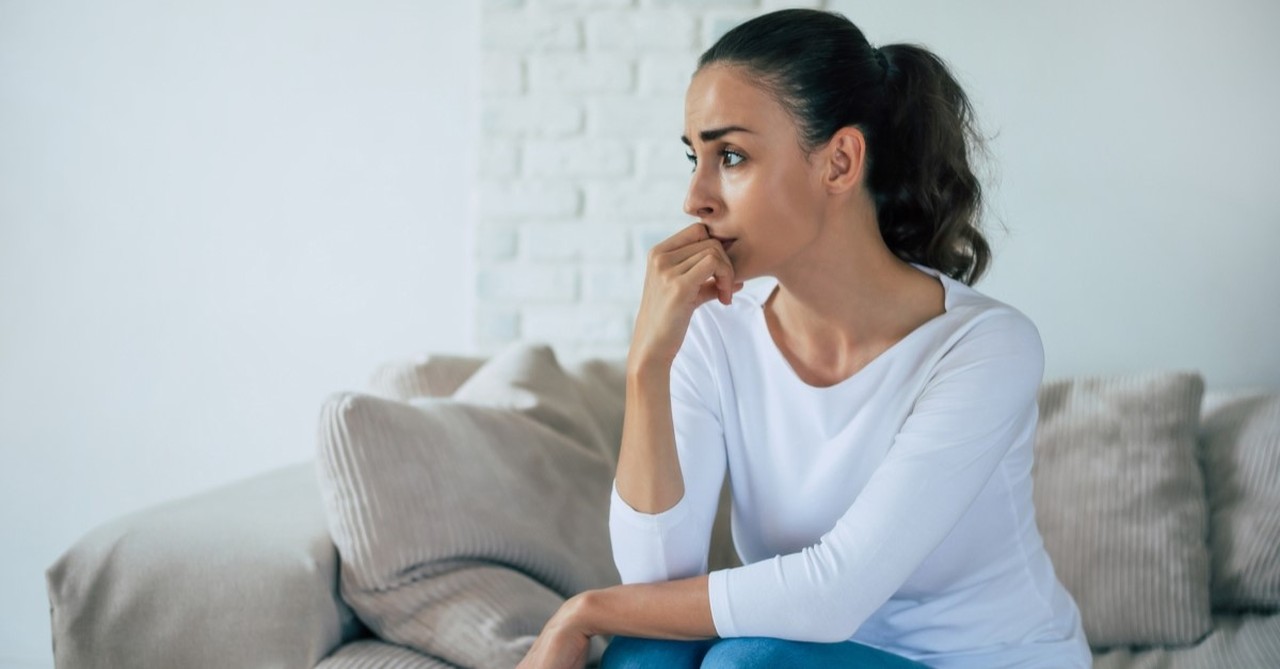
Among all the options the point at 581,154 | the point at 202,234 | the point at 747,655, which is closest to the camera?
the point at 747,655

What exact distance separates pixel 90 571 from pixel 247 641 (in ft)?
0.72

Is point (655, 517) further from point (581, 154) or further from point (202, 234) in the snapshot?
point (202, 234)

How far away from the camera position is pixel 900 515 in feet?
4.08

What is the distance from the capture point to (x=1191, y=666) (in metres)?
1.80

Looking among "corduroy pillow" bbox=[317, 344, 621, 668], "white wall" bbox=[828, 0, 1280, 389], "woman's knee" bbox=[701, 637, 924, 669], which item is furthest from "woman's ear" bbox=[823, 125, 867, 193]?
"white wall" bbox=[828, 0, 1280, 389]

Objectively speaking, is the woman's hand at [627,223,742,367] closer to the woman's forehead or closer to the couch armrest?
the woman's forehead

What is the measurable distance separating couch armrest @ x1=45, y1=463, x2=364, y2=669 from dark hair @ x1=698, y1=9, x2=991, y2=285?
84cm

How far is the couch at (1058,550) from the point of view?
1.49 m

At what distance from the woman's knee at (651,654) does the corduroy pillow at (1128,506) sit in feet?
3.13

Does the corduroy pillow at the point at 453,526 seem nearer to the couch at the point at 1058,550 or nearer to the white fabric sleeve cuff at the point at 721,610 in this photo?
the couch at the point at 1058,550

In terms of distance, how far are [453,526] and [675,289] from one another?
500mm

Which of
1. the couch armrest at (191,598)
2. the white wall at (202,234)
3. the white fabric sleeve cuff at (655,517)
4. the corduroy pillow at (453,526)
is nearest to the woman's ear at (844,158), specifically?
the white fabric sleeve cuff at (655,517)

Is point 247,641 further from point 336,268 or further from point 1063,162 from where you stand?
point 1063,162

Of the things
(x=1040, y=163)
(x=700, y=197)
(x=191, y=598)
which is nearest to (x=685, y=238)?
(x=700, y=197)
